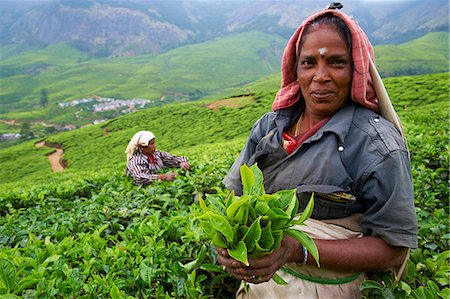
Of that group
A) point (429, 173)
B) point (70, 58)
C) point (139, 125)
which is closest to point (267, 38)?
point (70, 58)

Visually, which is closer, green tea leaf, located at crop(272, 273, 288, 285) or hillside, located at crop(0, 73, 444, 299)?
green tea leaf, located at crop(272, 273, 288, 285)

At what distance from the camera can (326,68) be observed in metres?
1.61

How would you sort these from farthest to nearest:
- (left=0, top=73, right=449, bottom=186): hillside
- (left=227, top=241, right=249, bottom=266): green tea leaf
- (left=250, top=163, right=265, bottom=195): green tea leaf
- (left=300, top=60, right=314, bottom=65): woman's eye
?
1. (left=0, top=73, right=449, bottom=186): hillside
2. (left=300, top=60, right=314, bottom=65): woman's eye
3. (left=250, top=163, right=265, bottom=195): green tea leaf
4. (left=227, top=241, right=249, bottom=266): green tea leaf

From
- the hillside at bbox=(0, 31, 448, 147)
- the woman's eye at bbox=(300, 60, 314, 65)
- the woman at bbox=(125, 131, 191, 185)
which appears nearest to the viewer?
the woman's eye at bbox=(300, 60, 314, 65)

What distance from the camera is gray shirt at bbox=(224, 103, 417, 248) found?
1.40 metres

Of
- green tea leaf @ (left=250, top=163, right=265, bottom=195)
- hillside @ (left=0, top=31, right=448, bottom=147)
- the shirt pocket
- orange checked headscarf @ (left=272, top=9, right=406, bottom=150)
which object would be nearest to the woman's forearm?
the shirt pocket

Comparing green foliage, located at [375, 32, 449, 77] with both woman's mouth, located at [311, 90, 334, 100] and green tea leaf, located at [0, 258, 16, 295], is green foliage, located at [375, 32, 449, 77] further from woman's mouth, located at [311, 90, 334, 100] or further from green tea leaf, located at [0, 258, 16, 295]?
green tea leaf, located at [0, 258, 16, 295]

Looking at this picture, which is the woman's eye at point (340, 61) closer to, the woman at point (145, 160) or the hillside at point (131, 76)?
the woman at point (145, 160)

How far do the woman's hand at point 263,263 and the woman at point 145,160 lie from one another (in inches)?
159

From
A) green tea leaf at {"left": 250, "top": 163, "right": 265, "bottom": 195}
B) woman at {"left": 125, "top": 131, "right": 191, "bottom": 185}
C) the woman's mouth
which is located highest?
the woman's mouth

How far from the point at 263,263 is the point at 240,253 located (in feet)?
0.37

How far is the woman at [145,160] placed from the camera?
550 cm

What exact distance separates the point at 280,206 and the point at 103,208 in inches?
99.1

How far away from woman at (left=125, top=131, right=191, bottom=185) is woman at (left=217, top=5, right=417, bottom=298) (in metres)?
3.79
